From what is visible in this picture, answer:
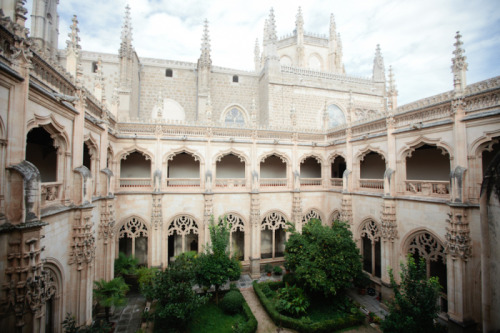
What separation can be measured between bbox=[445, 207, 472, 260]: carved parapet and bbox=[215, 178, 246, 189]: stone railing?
1116 cm

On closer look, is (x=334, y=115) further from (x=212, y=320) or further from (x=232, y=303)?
(x=212, y=320)

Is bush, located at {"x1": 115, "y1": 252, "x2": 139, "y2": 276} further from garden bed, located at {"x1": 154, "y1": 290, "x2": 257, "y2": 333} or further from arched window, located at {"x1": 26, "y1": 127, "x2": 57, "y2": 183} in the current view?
arched window, located at {"x1": 26, "y1": 127, "x2": 57, "y2": 183}

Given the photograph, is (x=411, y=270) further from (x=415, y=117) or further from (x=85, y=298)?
(x=85, y=298)

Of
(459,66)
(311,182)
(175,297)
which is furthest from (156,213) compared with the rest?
(459,66)

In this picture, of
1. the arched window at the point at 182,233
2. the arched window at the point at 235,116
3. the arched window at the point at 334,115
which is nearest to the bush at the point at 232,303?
the arched window at the point at 182,233

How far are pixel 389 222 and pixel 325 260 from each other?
4068 mm

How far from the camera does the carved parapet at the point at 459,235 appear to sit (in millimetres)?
9320

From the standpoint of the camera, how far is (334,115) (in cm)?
2367

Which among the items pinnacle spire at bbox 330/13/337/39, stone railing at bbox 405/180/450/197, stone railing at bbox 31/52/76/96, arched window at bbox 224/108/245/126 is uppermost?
pinnacle spire at bbox 330/13/337/39

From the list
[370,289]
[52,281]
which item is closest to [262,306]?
[370,289]

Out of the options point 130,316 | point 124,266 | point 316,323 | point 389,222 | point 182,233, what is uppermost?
point 389,222

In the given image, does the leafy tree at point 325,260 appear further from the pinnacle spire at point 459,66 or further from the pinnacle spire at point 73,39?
the pinnacle spire at point 73,39

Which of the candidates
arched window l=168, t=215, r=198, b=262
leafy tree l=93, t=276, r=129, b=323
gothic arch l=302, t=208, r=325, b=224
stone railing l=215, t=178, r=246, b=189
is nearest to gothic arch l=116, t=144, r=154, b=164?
arched window l=168, t=215, r=198, b=262

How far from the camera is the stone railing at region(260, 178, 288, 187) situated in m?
17.0
